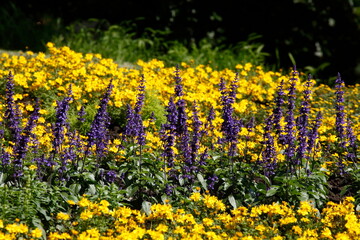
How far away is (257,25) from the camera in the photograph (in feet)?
41.7

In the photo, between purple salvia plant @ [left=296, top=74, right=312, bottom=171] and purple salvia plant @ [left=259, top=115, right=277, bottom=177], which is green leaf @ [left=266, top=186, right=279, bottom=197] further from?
purple salvia plant @ [left=296, top=74, right=312, bottom=171]

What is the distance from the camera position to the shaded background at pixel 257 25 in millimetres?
11953

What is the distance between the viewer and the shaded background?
39.2 feet

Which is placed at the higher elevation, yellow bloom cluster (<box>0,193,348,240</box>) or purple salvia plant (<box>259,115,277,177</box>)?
purple salvia plant (<box>259,115,277,177</box>)

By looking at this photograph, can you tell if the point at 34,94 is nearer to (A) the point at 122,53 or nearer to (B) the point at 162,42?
(A) the point at 122,53

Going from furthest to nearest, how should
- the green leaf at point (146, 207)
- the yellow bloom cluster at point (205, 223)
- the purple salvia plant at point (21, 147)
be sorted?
1. the green leaf at point (146, 207)
2. the purple salvia plant at point (21, 147)
3. the yellow bloom cluster at point (205, 223)

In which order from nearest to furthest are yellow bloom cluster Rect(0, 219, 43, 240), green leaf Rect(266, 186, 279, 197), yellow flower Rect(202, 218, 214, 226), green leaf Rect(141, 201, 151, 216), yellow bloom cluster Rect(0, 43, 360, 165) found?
yellow bloom cluster Rect(0, 219, 43, 240) < yellow flower Rect(202, 218, 214, 226) < green leaf Rect(141, 201, 151, 216) < green leaf Rect(266, 186, 279, 197) < yellow bloom cluster Rect(0, 43, 360, 165)

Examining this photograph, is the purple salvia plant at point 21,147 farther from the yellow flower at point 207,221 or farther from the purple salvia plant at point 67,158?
the yellow flower at point 207,221

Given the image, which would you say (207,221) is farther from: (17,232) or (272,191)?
(17,232)

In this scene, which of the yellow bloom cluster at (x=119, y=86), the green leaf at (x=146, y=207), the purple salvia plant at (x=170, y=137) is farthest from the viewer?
the yellow bloom cluster at (x=119, y=86)

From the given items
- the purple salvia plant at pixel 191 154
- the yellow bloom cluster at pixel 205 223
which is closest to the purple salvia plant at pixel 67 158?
the yellow bloom cluster at pixel 205 223

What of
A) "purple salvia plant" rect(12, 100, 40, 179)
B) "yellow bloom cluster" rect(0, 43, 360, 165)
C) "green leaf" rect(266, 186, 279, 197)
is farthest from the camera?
"yellow bloom cluster" rect(0, 43, 360, 165)

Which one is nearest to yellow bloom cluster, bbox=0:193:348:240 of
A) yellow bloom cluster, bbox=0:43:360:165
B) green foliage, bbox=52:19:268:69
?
yellow bloom cluster, bbox=0:43:360:165

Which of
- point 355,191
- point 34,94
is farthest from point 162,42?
point 355,191
